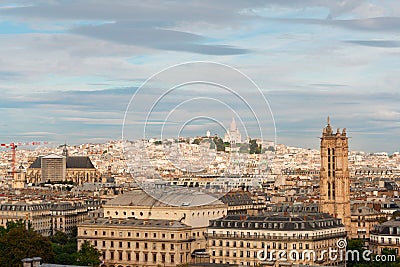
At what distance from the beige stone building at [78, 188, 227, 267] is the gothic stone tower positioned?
8268mm

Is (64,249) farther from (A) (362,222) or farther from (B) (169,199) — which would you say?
(A) (362,222)

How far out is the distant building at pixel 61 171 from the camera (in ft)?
537

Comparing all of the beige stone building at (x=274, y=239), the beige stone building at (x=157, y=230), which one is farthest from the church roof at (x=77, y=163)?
the beige stone building at (x=274, y=239)

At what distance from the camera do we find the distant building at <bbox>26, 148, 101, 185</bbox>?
16362 cm

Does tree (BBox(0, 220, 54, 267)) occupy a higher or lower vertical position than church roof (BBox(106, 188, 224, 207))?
lower

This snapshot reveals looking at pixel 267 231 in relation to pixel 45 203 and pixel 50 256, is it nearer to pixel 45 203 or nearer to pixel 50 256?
pixel 50 256

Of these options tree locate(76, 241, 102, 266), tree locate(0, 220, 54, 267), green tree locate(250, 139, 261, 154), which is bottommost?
tree locate(76, 241, 102, 266)

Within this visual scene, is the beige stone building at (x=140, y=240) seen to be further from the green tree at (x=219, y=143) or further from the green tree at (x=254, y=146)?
the green tree at (x=254, y=146)

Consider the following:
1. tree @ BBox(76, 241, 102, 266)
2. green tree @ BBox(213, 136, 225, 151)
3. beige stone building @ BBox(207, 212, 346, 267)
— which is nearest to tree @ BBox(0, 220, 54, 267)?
tree @ BBox(76, 241, 102, 266)

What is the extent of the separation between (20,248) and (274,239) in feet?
43.4

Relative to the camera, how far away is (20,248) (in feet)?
167

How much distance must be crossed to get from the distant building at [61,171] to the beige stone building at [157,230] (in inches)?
3966

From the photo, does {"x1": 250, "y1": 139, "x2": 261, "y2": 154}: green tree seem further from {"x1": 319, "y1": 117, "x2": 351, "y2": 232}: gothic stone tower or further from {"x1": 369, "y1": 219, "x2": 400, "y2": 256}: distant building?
{"x1": 319, "y1": 117, "x2": 351, "y2": 232}: gothic stone tower

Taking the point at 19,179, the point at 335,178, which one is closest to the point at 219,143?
the point at 335,178
